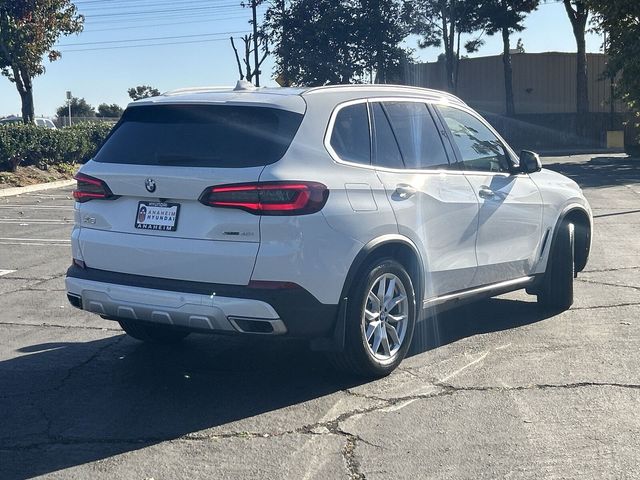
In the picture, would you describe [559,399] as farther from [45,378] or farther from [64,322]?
[64,322]

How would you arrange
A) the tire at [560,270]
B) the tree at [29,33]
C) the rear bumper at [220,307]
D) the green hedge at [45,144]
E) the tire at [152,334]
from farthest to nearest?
the tree at [29,33] < the green hedge at [45,144] < the tire at [560,270] < the tire at [152,334] < the rear bumper at [220,307]

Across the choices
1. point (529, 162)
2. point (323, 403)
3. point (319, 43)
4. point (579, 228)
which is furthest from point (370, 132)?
point (319, 43)

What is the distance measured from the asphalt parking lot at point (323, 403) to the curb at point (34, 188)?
15681mm

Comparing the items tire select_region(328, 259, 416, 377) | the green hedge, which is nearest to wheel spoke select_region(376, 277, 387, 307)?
tire select_region(328, 259, 416, 377)

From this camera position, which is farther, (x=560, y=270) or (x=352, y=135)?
(x=560, y=270)

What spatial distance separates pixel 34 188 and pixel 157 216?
2048 cm

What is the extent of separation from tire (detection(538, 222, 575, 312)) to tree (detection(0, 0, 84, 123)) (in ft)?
87.8

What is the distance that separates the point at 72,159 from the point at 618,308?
968 inches

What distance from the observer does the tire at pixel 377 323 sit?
5.75 m

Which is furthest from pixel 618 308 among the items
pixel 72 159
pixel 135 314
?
pixel 72 159

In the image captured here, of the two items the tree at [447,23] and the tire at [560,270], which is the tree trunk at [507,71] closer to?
the tree at [447,23]

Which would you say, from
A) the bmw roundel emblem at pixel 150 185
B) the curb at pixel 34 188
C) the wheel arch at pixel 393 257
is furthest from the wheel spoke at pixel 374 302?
the curb at pixel 34 188

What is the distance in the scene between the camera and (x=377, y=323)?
601 centimetres

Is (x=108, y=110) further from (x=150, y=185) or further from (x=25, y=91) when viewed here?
(x=150, y=185)
